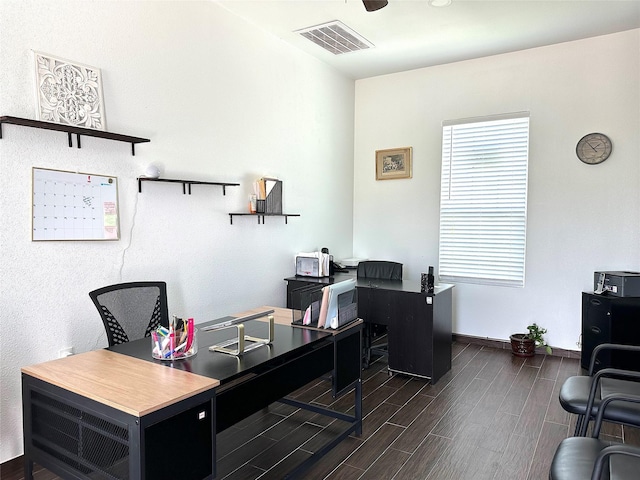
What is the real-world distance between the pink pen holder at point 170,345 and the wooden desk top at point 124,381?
7cm

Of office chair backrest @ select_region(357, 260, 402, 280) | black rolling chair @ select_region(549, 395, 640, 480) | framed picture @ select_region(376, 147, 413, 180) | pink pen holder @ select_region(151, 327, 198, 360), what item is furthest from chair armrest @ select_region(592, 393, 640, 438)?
framed picture @ select_region(376, 147, 413, 180)

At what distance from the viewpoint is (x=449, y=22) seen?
150 inches

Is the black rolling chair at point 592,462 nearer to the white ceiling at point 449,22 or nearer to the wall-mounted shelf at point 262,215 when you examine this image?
the wall-mounted shelf at point 262,215

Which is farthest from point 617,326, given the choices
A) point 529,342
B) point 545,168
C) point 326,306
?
point 326,306

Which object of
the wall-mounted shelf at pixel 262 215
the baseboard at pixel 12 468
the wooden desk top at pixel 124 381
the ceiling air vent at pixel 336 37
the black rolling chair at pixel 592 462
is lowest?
the baseboard at pixel 12 468

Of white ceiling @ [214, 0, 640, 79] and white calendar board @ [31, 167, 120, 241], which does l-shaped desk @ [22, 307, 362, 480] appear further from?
white ceiling @ [214, 0, 640, 79]

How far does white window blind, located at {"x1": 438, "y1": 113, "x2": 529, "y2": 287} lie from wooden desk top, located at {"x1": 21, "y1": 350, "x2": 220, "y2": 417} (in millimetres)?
3787

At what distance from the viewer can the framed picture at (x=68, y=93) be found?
239 centimetres

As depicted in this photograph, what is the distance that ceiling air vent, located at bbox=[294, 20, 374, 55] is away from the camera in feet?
12.6

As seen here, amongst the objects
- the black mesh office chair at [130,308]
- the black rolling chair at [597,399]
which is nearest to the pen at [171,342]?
the black mesh office chair at [130,308]

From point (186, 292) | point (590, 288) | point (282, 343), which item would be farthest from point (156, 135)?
point (590, 288)

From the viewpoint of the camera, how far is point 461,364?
4.18 meters

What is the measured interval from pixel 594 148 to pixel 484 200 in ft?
3.65

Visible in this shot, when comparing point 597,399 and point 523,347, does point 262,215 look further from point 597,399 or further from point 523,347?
point 523,347
